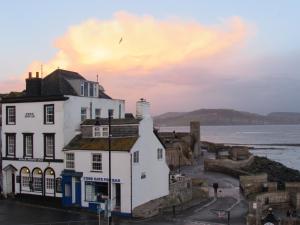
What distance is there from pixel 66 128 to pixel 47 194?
19.5ft

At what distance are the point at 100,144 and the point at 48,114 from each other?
6764 millimetres

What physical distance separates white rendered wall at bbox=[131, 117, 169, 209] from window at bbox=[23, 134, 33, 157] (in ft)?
36.5

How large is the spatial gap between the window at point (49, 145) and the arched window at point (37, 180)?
1.69 meters

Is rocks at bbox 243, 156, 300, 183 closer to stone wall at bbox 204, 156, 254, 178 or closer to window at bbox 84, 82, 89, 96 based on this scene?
stone wall at bbox 204, 156, 254, 178

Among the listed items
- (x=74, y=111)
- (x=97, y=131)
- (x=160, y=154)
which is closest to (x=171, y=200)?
(x=160, y=154)

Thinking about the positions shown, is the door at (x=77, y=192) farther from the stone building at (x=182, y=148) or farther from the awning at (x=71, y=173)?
the stone building at (x=182, y=148)

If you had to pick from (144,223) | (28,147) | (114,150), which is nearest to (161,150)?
(114,150)

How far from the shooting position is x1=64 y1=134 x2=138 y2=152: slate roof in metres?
36.1

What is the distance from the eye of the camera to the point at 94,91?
4550 cm

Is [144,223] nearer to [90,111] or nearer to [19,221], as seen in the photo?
[19,221]

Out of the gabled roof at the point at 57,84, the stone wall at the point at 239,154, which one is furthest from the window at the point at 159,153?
the stone wall at the point at 239,154

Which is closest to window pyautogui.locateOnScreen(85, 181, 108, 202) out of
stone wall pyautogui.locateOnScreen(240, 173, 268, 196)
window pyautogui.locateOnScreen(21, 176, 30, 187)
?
window pyautogui.locateOnScreen(21, 176, 30, 187)

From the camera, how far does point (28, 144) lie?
4303 centimetres

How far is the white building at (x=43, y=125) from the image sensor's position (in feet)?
134
